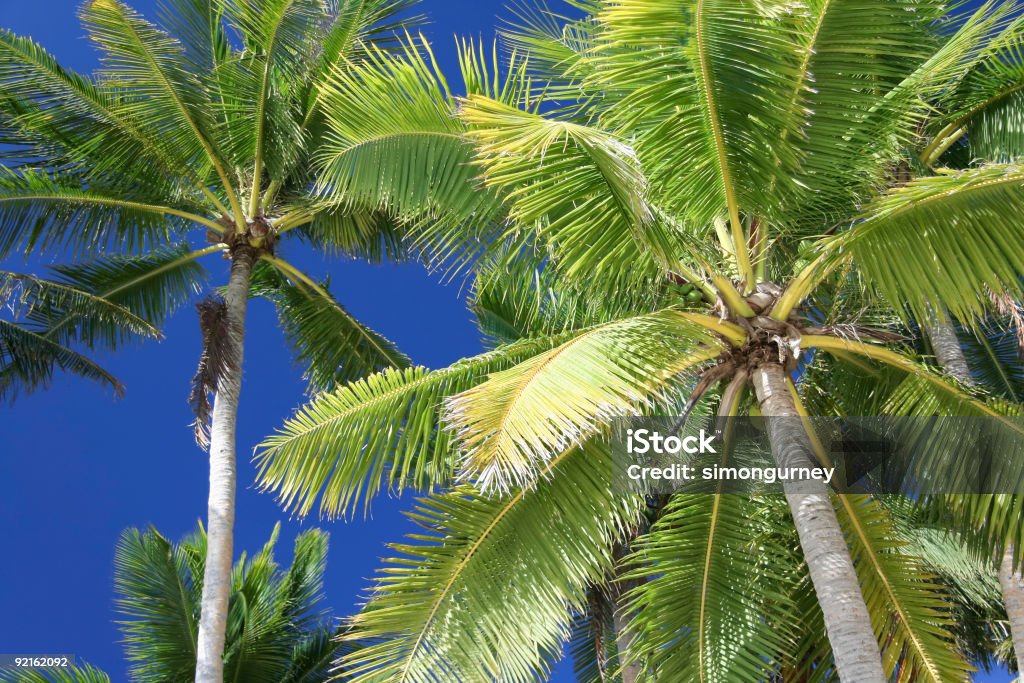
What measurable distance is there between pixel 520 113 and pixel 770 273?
8.95 ft

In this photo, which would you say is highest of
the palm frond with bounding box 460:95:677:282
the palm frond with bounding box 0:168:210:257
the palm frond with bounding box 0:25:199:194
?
the palm frond with bounding box 0:25:199:194

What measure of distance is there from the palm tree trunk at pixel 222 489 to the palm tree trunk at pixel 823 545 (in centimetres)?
486

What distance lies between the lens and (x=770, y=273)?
7.56m

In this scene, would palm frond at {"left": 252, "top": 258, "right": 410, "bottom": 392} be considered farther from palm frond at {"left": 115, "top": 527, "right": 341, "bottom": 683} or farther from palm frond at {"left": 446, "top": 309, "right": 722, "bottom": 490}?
palm frond at {"left": 446, "top": 309, "right": 722, "bottom": 490}

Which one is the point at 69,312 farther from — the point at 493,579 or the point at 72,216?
the point at 493,579

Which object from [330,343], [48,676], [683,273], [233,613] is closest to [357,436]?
[683,273]

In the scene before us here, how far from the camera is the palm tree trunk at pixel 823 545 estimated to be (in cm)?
561

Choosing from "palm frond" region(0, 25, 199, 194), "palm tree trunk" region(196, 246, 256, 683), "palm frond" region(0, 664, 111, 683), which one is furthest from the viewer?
"palm frond" region(0, 664, 111, 683)

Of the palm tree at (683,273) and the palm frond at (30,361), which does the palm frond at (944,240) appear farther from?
the palm frond at (30,361)

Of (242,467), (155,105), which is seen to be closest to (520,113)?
(155,105)

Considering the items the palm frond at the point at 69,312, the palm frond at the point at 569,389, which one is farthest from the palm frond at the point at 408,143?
the palm frond at the point at 69,312

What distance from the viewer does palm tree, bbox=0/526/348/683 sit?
13266mm

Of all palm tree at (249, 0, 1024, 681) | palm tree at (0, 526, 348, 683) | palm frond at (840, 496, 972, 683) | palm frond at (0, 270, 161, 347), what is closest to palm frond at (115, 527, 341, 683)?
palm tree at (0, 526, 348, 683)

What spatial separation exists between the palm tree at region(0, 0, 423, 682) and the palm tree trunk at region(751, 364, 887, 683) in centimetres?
537
